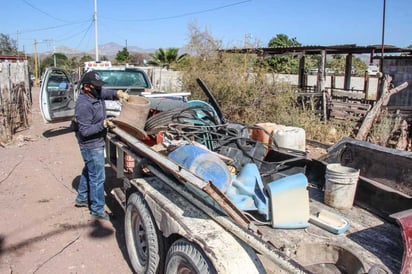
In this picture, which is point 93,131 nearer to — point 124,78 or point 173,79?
point 124,78

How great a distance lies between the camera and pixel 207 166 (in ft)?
10.2

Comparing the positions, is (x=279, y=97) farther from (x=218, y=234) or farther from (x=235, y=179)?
(x=218, y=234)

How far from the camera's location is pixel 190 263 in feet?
8.12

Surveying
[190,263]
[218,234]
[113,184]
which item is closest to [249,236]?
[218,234]

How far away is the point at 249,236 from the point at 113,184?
447cm

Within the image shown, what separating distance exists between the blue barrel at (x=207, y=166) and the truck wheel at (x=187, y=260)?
2.02 feet

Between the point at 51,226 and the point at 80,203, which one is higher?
the point at 80,203

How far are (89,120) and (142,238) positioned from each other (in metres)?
1.62

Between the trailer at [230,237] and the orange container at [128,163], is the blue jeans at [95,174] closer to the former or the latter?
the orange container at [128,163]

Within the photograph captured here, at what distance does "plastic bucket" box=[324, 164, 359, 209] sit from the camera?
3.22 meters

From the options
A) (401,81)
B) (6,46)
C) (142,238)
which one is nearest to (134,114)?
(142,238)

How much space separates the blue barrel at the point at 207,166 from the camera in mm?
3046

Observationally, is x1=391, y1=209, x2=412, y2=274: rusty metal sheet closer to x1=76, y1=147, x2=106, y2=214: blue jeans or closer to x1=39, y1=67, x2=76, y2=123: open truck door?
x1=76, y1=147, x2=106, y2=214: blue jeans

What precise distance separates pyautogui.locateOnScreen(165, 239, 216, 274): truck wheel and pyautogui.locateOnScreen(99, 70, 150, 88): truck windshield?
6244 millimetres
